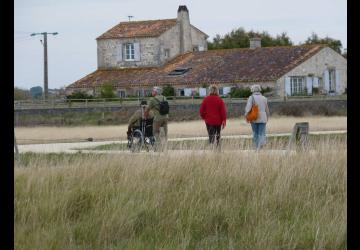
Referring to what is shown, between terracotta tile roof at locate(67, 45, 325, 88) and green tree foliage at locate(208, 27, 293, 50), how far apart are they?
442 inches

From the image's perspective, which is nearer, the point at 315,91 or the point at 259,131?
the point at 259,131

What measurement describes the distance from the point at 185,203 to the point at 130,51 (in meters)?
50.1

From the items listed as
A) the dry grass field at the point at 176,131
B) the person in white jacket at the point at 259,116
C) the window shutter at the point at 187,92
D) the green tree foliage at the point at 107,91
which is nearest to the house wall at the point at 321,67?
the window shutter at the point at 187,92

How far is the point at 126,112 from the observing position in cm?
4459

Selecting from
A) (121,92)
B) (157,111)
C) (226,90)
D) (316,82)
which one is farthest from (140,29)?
(157,111)

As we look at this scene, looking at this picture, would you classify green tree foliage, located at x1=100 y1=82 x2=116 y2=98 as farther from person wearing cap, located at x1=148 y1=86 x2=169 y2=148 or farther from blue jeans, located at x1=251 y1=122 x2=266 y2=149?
blue jeans, located at x1=251 y1=122 x2=266 y2=149

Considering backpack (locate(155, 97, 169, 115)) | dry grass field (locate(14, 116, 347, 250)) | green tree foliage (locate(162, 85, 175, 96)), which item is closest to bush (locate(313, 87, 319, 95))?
green tree foliage (locate(162, 85, 175, 96))

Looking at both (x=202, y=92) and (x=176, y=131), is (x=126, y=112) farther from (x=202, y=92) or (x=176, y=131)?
(x=176, y=131)

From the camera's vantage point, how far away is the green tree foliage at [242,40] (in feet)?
225

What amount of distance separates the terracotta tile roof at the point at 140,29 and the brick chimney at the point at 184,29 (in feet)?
1.82

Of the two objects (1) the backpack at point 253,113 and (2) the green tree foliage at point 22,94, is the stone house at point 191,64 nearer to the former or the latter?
(2) the green tree foliage at point 22,94

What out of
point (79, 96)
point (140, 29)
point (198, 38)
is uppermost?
point (140, 29)
